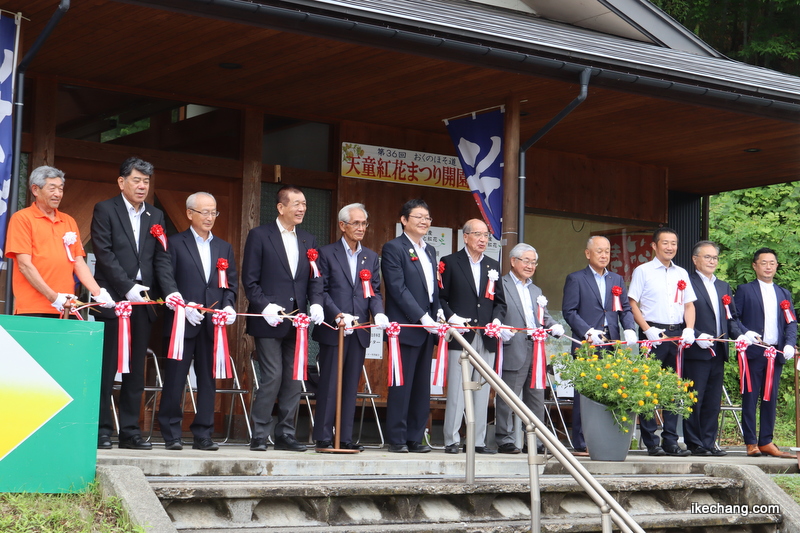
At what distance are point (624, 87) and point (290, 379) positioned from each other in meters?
3.72

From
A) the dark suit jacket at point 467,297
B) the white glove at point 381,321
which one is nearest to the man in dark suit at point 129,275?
the white glove at point 381,321

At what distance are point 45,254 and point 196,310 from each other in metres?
1.04

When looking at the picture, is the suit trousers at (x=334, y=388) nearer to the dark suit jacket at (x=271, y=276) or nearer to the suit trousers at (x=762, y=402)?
the dark suit jacket at (x=271, y=276)

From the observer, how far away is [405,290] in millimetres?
7566

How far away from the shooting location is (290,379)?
7227mm

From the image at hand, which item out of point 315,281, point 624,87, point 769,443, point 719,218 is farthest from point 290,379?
point 719,218

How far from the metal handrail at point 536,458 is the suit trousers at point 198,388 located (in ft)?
5.48

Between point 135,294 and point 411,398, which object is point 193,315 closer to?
point 135,294

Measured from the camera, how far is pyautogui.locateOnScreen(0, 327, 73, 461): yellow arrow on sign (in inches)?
194

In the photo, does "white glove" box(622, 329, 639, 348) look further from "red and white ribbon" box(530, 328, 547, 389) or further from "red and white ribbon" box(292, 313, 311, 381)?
"red and white ribbon" box(292, 313, 311, 381)

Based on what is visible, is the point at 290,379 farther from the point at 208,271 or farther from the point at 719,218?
the point at 719,218

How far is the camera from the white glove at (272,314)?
698cm

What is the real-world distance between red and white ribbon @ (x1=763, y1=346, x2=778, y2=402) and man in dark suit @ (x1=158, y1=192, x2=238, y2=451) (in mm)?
4574

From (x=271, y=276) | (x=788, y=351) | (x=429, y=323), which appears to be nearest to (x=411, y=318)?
(x=429, y=323)
